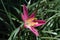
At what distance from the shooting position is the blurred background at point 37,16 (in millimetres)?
1551

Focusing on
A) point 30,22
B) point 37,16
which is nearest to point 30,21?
point 30,22

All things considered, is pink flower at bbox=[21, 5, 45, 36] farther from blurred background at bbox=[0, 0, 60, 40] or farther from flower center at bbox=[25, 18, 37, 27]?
blurred background at bbox=[0, 0, 60, 40]

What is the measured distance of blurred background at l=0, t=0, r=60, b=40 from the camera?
1.55 meters

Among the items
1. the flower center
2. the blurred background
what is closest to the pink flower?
the flower center

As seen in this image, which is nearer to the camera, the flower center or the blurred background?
the flower center

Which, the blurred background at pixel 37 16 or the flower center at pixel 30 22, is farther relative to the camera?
the blurred background at pixel 37 16

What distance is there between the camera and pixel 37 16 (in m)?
1.67

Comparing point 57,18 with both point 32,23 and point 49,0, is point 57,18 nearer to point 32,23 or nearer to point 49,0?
point 49,0

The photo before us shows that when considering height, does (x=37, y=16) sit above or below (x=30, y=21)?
above

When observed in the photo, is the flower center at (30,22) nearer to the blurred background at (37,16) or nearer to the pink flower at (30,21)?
the pink flower at (30,21)

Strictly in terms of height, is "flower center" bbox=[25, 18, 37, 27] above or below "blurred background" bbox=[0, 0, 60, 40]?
below

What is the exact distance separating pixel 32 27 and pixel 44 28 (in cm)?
25

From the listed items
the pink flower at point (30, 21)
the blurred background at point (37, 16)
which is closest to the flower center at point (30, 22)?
the pink flower at point (30, 21)

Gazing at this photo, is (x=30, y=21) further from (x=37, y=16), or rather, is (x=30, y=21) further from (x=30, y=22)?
(x=37, y=16)
